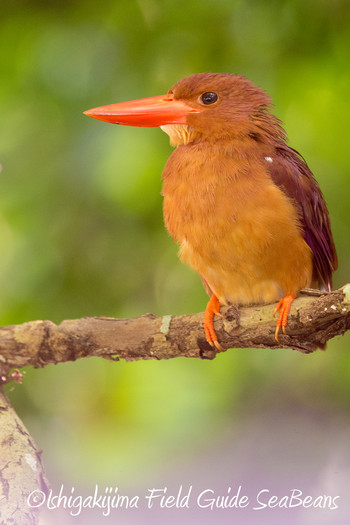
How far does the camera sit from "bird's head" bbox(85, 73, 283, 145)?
116 cm

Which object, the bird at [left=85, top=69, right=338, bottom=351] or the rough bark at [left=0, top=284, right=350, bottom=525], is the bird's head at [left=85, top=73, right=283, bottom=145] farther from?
the rough bark at [left=0, top=284, right=350, bottom=525]

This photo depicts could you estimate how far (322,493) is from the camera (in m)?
1.12

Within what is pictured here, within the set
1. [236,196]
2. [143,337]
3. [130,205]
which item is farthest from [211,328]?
[130,205]

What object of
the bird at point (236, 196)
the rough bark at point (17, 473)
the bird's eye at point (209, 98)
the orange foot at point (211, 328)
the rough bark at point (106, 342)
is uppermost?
the bird's eye at point (209, 98)

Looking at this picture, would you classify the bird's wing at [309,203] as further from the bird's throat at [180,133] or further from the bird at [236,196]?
the bird's throat at [180,133]

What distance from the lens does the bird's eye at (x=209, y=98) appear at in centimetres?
118

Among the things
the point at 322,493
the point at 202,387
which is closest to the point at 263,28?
the point at 202,387

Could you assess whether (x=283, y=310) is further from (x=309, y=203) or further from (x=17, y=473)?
(x=17, y=473)

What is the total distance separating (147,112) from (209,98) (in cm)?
11

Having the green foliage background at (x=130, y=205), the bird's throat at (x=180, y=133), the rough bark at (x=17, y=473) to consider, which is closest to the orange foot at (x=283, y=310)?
the green foliage background at (x=130, y=205)

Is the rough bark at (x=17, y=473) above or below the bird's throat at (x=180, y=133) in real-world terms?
below

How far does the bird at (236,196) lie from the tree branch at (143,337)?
26 mm

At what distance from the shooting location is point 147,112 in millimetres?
1189

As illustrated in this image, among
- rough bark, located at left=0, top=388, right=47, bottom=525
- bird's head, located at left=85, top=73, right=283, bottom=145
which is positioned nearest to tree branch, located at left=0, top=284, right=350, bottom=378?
rough bark, located at left=0, top=388, right=47, bottom=525
